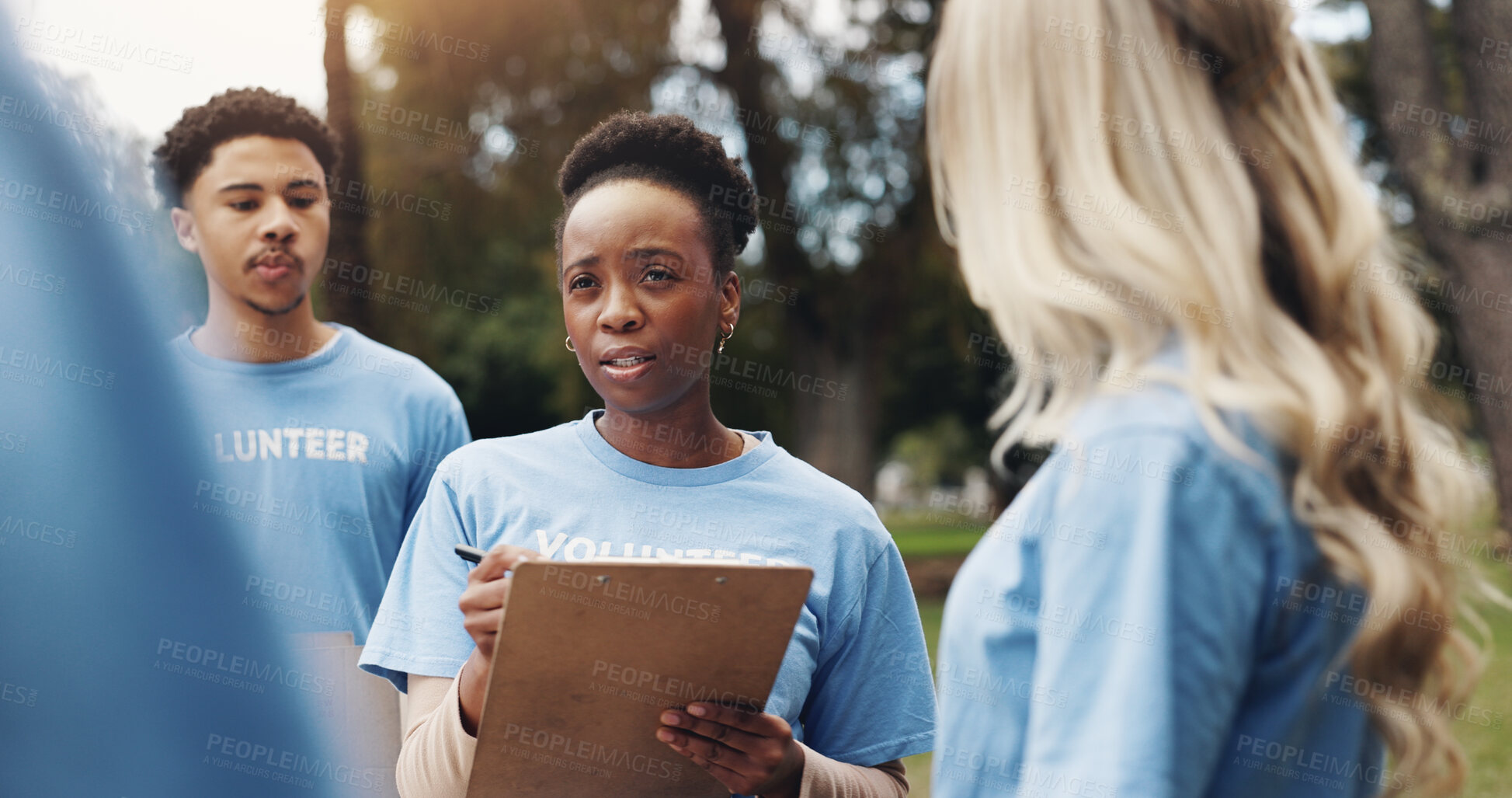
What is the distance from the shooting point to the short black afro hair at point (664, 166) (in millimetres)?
2062

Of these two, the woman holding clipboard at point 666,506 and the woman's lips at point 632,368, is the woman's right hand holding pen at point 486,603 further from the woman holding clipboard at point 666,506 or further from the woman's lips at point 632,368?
the woman's lips at point 632,368

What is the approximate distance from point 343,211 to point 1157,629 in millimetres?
4594

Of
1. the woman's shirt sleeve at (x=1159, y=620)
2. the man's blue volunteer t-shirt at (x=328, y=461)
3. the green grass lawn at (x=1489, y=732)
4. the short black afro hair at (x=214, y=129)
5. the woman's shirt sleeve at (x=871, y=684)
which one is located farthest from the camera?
the green grass lawn at (x=1489, y=732)

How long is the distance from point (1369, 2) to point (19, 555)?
34.1 feet

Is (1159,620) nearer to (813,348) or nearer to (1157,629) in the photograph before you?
(1157,629)

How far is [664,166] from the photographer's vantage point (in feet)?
6.79

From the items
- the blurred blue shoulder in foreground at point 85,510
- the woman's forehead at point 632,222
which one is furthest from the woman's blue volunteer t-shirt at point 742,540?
the blurred blue shoulder in foreground at point 85,510

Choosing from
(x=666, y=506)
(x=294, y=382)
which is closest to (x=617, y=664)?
(x=666, y=506)

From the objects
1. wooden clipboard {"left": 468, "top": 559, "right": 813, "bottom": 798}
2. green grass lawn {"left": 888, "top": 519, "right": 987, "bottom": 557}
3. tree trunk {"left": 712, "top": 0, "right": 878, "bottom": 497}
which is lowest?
green grass lawn {"left": 888, "top": 519, "right": 987, "bottom": 557}

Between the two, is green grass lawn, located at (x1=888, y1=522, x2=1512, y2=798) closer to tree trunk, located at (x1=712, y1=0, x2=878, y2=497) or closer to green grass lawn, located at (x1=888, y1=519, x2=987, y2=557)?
tree trunk, located at (x1=712, y1=0, x2=878, y2=497)

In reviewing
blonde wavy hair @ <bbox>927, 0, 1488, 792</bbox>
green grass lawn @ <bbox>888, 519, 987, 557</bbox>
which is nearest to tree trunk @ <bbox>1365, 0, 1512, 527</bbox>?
green grass lawn @ <bbox>888, 519, 987, 557</bbox>

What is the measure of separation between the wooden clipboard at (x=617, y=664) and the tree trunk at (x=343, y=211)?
12.1 feet

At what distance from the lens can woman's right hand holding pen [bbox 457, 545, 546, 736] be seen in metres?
1.51

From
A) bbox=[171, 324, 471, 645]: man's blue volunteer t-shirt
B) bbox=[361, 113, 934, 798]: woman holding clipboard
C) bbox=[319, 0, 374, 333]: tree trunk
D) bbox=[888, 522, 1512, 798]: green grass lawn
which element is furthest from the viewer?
bbox=[888, 522, 1512, 798]: green grass lawn
